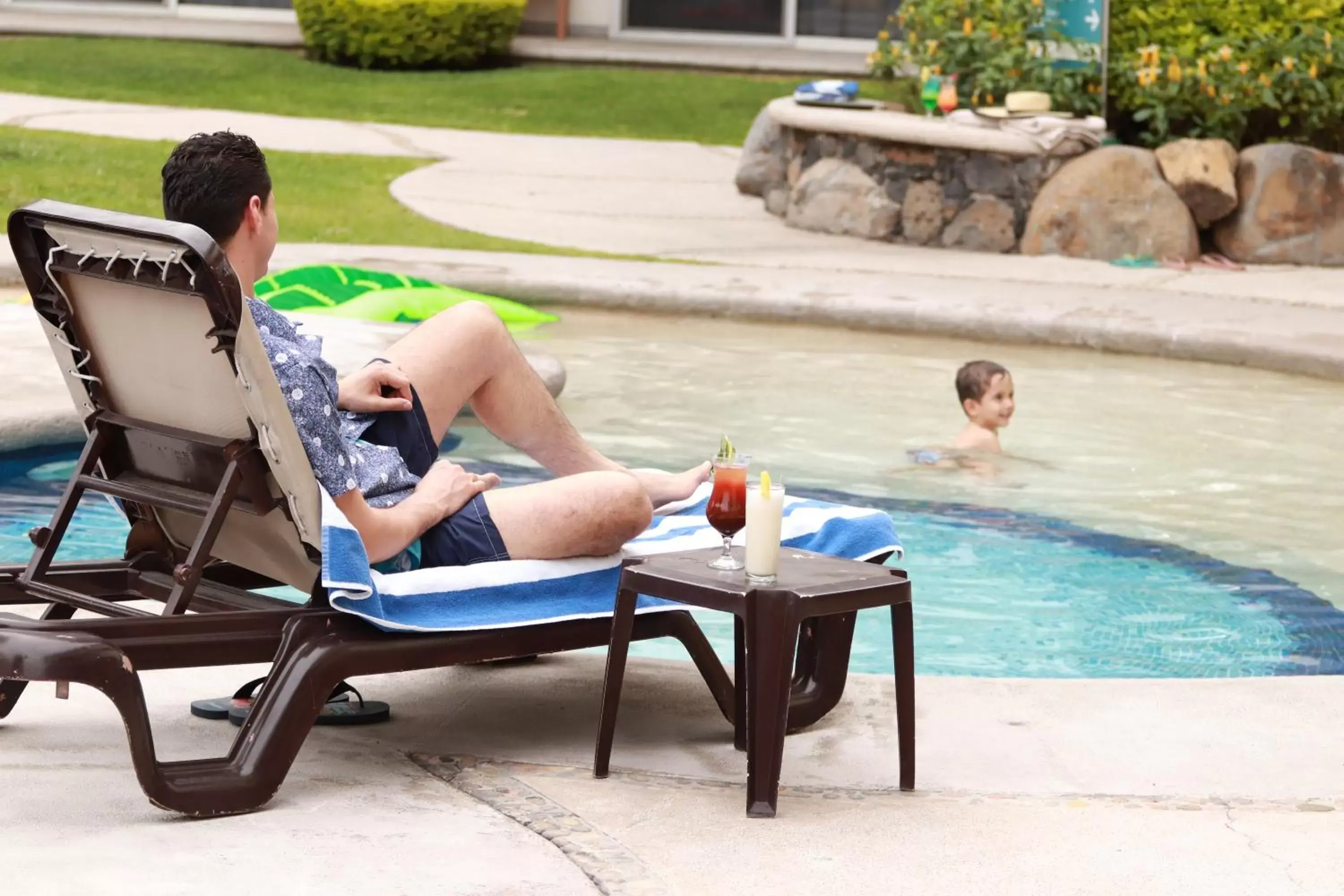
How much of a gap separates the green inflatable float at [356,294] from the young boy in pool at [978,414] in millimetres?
2328

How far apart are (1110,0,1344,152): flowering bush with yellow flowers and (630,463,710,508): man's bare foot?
9099mm

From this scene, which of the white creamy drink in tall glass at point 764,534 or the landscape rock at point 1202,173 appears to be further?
the landscape rock at point 1202,173

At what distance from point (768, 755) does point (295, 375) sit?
1.14 meters

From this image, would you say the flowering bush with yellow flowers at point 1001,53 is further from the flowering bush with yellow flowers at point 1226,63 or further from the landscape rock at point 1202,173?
the landscape rock at point 1202,173

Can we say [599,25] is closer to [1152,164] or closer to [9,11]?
[9,11]

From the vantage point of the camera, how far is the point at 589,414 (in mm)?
8125

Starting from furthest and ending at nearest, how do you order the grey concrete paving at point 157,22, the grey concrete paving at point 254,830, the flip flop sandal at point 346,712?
1. the grey concrete paving at point 157,22
2. the flip flop sandal at point 346,712
3. the grey concrete paving at point 254,830

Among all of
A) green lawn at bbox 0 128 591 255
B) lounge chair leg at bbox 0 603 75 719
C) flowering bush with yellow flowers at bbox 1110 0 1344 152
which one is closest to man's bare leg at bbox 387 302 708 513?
lounge chair leg at bbox 0 603 75 719

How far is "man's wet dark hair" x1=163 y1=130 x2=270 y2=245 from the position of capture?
3711 millimetres

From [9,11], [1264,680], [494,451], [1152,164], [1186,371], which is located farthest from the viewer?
[9,11]

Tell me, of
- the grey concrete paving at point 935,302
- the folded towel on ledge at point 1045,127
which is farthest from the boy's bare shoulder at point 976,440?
the folded towel on ledge at point 1045,127

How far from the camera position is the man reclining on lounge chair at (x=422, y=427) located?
146 inches

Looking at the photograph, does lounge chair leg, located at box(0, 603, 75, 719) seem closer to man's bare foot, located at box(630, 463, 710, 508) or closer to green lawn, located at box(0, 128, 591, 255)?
man's bare foot, located at box(630, 463, 710, 508)

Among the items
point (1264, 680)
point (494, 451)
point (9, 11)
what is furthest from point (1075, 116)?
point (9, 11)
